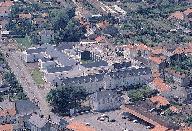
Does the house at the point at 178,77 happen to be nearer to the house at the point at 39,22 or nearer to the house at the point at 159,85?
the house at the point at 159,85

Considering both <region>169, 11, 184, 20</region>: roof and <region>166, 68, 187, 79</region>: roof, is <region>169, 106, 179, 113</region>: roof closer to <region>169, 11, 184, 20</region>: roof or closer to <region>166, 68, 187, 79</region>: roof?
<region>166, 68, 187, 79</region>: roof

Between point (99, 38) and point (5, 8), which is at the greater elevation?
point (99, 38)

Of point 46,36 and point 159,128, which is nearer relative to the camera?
point 159,128

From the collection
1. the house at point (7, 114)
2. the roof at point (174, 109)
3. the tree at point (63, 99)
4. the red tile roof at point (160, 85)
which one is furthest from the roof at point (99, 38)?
the house at point (7, 114)

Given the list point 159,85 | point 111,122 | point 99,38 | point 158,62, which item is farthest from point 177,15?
point 111,122

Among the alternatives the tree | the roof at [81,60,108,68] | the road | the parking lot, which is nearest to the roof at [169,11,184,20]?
the roof at [81,60,108,68]

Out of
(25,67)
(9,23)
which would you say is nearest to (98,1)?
(9,23)

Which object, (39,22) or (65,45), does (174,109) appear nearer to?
(65,45)
